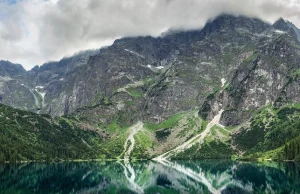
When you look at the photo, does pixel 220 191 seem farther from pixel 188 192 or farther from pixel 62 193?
pixel 62 193

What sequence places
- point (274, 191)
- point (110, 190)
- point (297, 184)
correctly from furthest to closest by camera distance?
point (110, 190) → point (297, 184) → point (274, 191)

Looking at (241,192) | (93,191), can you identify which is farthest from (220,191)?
(93,191)

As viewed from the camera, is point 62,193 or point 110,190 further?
point 110,190

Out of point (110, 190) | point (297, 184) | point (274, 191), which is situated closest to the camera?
point (274, 191)

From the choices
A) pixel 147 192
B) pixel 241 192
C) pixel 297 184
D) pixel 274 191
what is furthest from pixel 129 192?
pixel 297 184

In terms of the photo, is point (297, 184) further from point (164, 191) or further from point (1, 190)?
point (1, 190)

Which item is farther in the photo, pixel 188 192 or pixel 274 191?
pixel 188 192

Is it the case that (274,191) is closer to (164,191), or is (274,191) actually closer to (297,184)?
(297,184)

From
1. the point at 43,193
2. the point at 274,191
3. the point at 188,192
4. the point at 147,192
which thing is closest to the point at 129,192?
the point at 147,192
